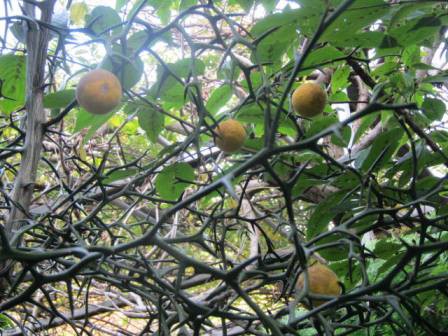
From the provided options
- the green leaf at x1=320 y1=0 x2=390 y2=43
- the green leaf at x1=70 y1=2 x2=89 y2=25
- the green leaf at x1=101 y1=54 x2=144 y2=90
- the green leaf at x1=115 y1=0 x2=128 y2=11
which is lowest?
the green leaf at x1=320 y1=0 x2=390 y2=43

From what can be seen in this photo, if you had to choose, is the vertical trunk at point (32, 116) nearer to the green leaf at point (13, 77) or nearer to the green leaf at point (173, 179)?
the green leaf at point (13, 77)

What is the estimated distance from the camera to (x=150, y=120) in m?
0.72

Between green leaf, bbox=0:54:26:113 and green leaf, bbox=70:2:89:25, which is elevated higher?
green leaf, bbox=70:2:89:25

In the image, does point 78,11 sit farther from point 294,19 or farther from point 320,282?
point 320,282

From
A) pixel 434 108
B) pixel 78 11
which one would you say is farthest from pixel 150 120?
pixel 78 11

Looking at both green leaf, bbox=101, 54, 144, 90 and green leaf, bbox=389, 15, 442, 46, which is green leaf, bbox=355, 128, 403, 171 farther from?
green leaf, bbox=101, 54, 144, 90

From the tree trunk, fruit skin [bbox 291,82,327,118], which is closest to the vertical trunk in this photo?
the tree trunk

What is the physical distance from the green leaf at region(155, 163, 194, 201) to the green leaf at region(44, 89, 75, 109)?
0.52 feet

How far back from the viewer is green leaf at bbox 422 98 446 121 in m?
0.79

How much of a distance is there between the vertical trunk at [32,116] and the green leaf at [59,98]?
0.09 feet

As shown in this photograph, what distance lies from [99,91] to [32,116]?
168 mm

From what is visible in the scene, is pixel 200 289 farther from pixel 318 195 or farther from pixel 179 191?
pixel 179 191

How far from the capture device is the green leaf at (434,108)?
0.79 meters

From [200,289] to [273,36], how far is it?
2.26 m
